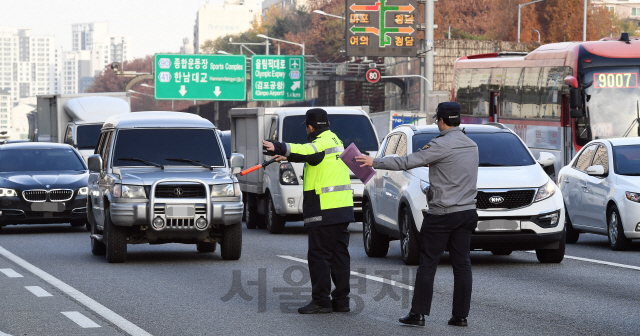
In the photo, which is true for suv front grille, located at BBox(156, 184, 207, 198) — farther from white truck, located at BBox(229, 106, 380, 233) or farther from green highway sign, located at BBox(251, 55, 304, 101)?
green highway sign, located at BBox(251, 55, 304, 101)

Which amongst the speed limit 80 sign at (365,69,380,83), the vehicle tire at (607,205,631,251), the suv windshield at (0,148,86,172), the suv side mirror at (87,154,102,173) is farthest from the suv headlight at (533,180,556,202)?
the speed limit 80 sign at (365,69,380,83)

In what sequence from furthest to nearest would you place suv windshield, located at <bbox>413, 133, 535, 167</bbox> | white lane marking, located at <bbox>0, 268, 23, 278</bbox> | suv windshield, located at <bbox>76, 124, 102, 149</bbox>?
suv windshield, located at <bbox>76, 124, 102, 149</bbox>
suv windshield, located at <bbox>413, 133, 535, 167</bbox>
white lane marking, located at <bbox>0, 268, 23, 278</bbox>

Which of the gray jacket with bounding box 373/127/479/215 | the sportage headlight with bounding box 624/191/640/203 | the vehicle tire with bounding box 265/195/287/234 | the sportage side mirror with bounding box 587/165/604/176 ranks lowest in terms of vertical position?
the vehicle tire with bounding box 265/195/287/234

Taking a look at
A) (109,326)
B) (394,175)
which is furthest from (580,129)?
(109,326)

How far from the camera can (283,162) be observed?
66.6 ft

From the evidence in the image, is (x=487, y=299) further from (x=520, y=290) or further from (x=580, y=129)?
(x=580, y=129)

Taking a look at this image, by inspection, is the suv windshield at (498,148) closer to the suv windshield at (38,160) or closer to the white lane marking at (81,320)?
the white lane marking at (81,320)

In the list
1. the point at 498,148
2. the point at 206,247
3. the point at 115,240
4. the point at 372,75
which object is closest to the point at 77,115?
the point at 206,247

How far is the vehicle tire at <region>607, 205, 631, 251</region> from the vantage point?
16344mm

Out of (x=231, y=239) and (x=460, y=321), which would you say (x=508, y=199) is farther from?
(x=460, y=321)

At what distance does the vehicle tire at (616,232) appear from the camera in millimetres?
16344

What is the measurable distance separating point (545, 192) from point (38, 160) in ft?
37.9

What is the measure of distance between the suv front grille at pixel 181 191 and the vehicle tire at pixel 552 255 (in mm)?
4233

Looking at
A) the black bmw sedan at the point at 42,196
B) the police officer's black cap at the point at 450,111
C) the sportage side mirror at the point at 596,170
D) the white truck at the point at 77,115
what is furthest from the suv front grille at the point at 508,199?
the white truck at the point at 77,115
